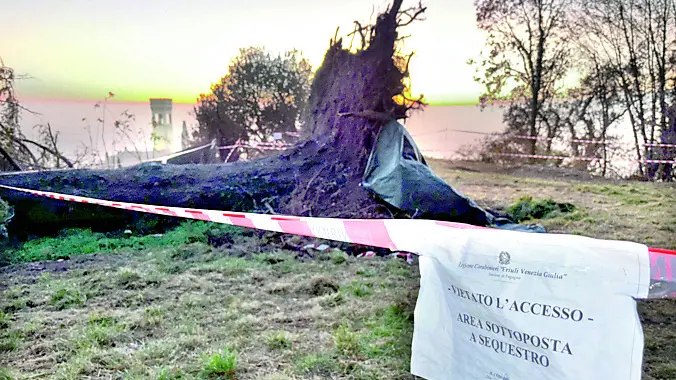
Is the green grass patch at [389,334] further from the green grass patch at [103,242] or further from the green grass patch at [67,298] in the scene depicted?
the green grass patch at [103,242]

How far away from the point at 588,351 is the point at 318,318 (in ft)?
7.17

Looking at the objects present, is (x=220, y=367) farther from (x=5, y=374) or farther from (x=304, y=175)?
(x=304, y=175)

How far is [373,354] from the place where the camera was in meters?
2.63

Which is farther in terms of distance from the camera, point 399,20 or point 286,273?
point 399,20

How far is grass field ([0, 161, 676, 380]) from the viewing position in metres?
2.49

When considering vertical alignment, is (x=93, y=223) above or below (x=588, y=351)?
below

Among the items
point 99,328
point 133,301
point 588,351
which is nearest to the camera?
point 588,351

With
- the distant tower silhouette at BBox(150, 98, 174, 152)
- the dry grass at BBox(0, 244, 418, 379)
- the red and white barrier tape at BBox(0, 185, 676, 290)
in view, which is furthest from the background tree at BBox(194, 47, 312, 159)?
the red and white barrier tape at BBox(0, 185, 676, 290)

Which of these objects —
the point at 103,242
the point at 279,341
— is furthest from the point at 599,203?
the point at 103,242

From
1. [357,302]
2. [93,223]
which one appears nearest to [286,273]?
[357,302]

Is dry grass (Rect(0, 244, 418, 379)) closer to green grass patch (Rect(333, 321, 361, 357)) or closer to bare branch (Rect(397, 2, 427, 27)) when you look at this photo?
green grass patch (Rect(333, 321, 361, 357))

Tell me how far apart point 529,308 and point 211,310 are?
2538mm

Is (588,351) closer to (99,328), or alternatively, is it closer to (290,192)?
(99,328)

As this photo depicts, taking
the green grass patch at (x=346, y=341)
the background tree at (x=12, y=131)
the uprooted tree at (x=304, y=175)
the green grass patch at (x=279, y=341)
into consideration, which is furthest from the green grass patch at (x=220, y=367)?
the background tree at (x=12, y=131)
